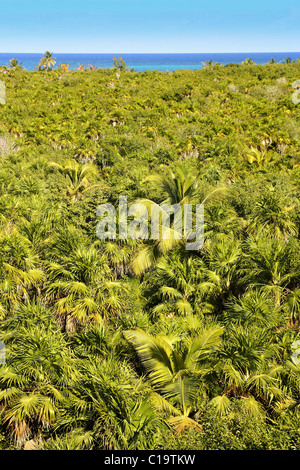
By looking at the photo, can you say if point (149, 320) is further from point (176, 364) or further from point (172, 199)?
point (172, 199)

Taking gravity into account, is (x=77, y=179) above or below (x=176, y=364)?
above

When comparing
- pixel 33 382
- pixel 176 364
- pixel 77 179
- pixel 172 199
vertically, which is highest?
pixel 77 179

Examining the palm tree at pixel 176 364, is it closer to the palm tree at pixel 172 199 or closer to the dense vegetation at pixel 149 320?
the dense vegetation at pixel 149 320

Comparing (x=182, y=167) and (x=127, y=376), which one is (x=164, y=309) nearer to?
(x=127, y=376)

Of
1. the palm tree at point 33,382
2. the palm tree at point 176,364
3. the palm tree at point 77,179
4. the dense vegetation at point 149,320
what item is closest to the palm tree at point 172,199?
the dense vegetation at point 149,320

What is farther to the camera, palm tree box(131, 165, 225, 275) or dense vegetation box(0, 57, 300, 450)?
palm tree box(131, 165, 225, 275)

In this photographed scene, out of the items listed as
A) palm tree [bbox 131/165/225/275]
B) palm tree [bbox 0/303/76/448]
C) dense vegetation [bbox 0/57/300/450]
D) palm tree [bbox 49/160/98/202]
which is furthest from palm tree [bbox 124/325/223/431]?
palm tree [bbox 49/160/98/202]

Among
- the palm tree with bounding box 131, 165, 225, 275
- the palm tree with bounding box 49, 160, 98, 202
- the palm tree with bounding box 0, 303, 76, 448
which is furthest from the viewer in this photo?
the palm tree with bounding box 49, 160, 98, 202

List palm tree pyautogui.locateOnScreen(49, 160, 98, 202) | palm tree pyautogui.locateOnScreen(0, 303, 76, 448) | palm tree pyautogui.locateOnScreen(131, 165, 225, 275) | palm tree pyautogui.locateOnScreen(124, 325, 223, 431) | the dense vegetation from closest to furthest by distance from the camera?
the dense vegetation, palm tree pyautogui.locateOnScreen(0, 303, 76, 448), palm tree pyautogui.locateOnScreen(124, 325, 223, 431), palm tree pyautogui.locateOnScreen(131, 165, 225, 275), palm tree pyautogui.locateOnScreen(49, 160, 98, 202)

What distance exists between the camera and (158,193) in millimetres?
16875

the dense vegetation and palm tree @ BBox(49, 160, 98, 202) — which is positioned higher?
palm tree @ BBox(49, 160, 98, 202)

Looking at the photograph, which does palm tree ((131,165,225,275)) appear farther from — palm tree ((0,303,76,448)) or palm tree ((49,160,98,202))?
palm tree ((49,160,98,202))

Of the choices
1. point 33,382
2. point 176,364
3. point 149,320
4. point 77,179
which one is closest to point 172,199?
point 149,320
